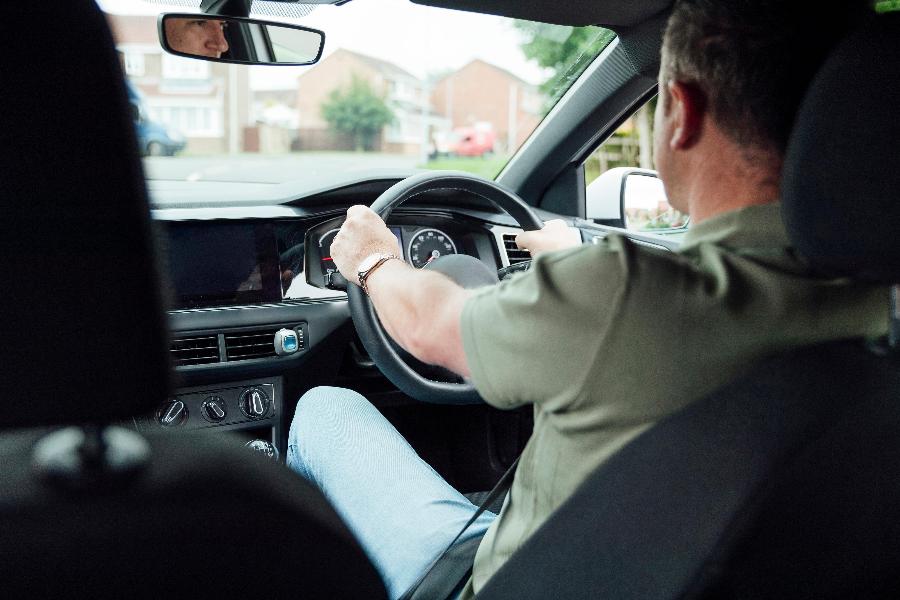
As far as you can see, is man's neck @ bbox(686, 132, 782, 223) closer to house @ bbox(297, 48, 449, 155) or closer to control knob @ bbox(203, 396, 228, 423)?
control knob @ bbox(203, 396, 228, 423)

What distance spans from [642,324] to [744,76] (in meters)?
0.42

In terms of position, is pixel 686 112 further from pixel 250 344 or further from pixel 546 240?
pixel 250 344

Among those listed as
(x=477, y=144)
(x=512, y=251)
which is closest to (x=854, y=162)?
(x=512, y=251)

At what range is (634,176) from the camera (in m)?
3.46

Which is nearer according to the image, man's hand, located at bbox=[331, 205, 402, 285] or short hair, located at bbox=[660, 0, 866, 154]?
short hair, located at bbox=[660, 0, 866, 154]

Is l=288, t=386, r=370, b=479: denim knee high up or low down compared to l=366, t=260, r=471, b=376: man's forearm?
down

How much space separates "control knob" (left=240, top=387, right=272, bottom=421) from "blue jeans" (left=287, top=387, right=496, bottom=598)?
599 mm

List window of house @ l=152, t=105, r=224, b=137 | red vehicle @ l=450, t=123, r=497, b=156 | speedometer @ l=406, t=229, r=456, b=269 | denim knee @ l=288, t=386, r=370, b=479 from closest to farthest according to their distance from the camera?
denim knee @ l=288, t=386, r=370, b=479
speedometer @ l=406, t=229, r=456, b=269
red vehicle @ l=450, t=123, r=497, b=156
window of house @ l=152, t=105, r=224, b=137

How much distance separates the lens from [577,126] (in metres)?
3.49

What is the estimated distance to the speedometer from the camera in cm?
314

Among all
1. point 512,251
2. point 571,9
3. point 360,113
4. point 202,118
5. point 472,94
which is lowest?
point 512,251

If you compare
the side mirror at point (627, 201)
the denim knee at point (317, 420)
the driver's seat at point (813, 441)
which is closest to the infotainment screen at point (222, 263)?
the denim knee at point (317, 420)

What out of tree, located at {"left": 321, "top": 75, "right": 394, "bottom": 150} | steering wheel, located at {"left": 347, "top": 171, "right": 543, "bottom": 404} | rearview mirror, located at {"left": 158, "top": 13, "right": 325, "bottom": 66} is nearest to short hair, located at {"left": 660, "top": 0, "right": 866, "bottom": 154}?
steering wheel, located at {"left": 347, "top": 171, "right": 543, "bottom": 404}

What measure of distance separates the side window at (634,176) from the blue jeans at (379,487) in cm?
155
